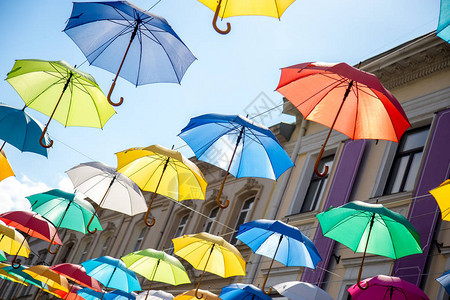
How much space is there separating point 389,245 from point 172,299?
569 centimetres

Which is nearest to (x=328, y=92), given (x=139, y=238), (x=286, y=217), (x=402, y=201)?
(x=402, y=201)

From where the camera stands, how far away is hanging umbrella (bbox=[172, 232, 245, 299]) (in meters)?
13.3

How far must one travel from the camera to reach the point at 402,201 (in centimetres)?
1383

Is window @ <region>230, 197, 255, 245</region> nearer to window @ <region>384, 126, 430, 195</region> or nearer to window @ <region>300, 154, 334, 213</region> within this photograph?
window @ <region>300, 154, 334, 213</region>

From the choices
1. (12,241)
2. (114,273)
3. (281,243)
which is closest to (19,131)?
(114,273)

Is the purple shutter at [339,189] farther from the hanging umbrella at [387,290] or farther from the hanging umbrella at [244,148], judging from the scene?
the hanging umbrella at [244,148]

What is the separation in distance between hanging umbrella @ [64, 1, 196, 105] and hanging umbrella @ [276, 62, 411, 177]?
1.49m

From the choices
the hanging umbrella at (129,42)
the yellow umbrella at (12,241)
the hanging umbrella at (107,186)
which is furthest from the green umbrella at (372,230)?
the yellow umbrella at (12,241)

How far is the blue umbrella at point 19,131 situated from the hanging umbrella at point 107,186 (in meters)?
1.82

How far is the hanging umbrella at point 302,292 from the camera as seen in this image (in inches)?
469

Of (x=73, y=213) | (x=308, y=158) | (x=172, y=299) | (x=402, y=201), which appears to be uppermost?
(x=308, y=158)

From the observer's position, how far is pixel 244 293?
40.8 feet

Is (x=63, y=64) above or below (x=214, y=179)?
below

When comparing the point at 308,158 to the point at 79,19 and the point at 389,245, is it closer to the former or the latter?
the point at 389,245
